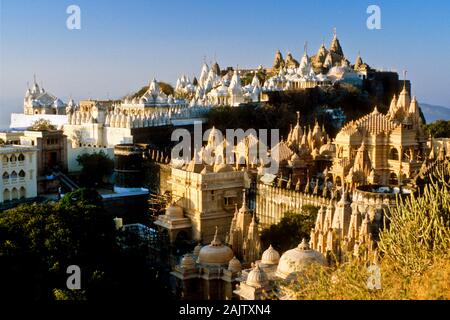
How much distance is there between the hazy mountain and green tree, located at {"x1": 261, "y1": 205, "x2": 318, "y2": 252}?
65.5 m

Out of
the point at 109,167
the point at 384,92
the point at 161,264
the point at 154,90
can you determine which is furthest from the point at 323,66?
the point at 161,264

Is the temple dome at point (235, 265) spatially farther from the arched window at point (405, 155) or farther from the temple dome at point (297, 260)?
the arched window at point (405, 155)

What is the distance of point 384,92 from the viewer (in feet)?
221

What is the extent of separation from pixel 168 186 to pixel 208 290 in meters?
11.3

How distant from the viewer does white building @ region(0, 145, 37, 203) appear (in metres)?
30.0

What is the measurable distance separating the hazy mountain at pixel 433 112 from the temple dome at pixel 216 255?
68.4 m

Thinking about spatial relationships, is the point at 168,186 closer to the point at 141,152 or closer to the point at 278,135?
the point at 141,152

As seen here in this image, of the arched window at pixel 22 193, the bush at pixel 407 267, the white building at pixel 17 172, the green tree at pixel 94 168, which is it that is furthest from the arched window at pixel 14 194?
the bush at pixel 407 267

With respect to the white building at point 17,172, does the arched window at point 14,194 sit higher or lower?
lower

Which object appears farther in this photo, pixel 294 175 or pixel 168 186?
pixel 168 186

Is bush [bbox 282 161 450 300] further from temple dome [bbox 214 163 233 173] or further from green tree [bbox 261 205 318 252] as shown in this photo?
temple dome [bbox 214 163 233 173]

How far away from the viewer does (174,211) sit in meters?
24.2

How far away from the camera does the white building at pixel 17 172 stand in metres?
30.0

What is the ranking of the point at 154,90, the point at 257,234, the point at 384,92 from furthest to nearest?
the point at 384,92
the point at 154,90
the point at 257,234
